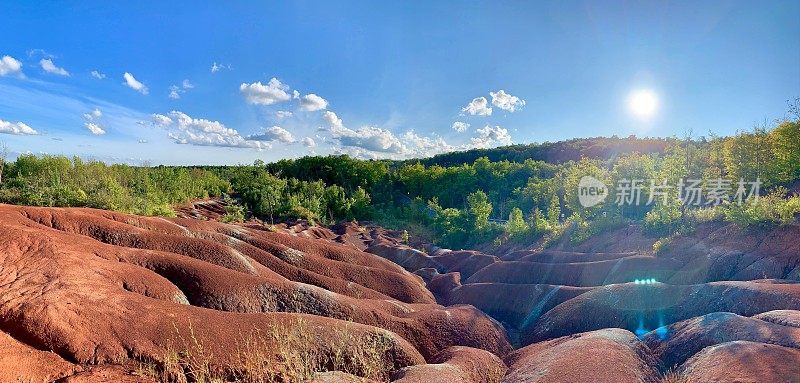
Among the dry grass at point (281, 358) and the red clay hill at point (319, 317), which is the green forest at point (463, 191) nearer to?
the red clay hill at point (319, 317)

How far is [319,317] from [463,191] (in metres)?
70.2

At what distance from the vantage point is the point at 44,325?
8.08 meters

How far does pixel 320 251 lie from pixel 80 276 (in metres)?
12.0

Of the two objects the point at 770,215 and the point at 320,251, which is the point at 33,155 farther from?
the point at 770,215

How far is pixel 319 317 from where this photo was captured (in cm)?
1130

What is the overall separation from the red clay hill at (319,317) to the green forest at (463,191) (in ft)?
37.7

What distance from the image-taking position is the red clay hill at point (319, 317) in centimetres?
809

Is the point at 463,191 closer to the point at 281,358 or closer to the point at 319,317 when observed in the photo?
the point at 319,317

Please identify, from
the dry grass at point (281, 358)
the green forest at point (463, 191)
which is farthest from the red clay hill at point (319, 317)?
the green forest at point (463, 191)

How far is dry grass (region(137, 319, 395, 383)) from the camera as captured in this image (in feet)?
25.9

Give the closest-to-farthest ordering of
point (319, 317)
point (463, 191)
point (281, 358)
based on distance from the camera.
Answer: point (281, 358) → point (319, 317) → point (463, 191)

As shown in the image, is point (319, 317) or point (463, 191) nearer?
point (319, 317)

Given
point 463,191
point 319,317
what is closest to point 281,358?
point 319,317

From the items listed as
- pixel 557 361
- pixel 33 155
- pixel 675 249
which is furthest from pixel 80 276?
pixel 33 155
